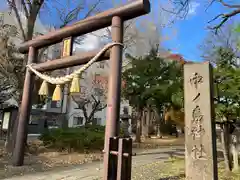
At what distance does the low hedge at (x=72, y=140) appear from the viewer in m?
10.4

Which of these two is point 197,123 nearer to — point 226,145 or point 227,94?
point 227,94

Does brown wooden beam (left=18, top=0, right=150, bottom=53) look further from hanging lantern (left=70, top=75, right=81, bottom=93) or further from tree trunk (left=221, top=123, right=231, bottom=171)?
tree trunk (left=221, top=123, right=231, bottom=171)

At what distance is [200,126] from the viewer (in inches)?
176

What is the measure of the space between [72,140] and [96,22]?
6.45 meters

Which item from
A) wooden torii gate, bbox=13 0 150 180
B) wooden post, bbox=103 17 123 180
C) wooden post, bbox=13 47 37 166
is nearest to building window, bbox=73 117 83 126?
wooden torii gate, bbox=13 0 150 180

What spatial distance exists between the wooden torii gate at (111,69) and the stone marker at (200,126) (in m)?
1.38

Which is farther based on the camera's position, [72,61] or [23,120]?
[23,120]

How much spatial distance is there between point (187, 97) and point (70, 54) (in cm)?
380

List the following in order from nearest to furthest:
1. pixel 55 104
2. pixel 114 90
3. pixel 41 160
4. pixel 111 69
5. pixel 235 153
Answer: pixel 114 90 < pixel 111 69 < pixel 235 153 < pixel 41 160 < pixel 55 104

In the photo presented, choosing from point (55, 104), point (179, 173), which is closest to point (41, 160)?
point (179, 173)

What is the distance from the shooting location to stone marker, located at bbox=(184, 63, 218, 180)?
14.1 ft

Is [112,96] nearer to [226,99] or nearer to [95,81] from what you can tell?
[226,99]

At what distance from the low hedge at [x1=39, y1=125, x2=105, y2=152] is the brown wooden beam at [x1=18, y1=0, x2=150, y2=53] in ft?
15.4

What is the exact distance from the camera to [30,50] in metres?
7.82
